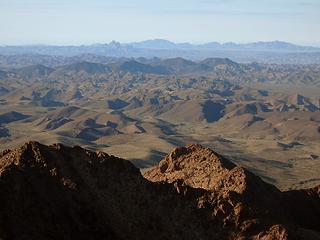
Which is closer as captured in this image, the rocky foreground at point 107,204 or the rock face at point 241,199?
the rocky foreground at point 107,204

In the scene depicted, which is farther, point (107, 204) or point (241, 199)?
point (241, 199)

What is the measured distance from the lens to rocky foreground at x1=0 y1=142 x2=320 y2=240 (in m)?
32.0

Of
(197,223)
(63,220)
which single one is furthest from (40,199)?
(197,223)

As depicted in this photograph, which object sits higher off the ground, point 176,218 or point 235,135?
point 176,218

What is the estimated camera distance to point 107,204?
3619 centimetres

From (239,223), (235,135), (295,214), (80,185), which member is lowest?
(235,135)

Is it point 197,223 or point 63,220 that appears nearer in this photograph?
point 63,220

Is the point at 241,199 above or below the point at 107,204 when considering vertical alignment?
below

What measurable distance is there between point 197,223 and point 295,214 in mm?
13096

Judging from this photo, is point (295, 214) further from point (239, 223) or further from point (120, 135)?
point (120, 135)

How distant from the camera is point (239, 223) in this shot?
3678cm

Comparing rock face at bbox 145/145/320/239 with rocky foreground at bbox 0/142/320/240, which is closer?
rocky foreground at bbox 0/142/320/240

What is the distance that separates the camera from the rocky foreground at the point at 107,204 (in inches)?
1261

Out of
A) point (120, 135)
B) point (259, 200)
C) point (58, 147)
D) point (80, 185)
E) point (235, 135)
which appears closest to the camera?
point (80, 185)
